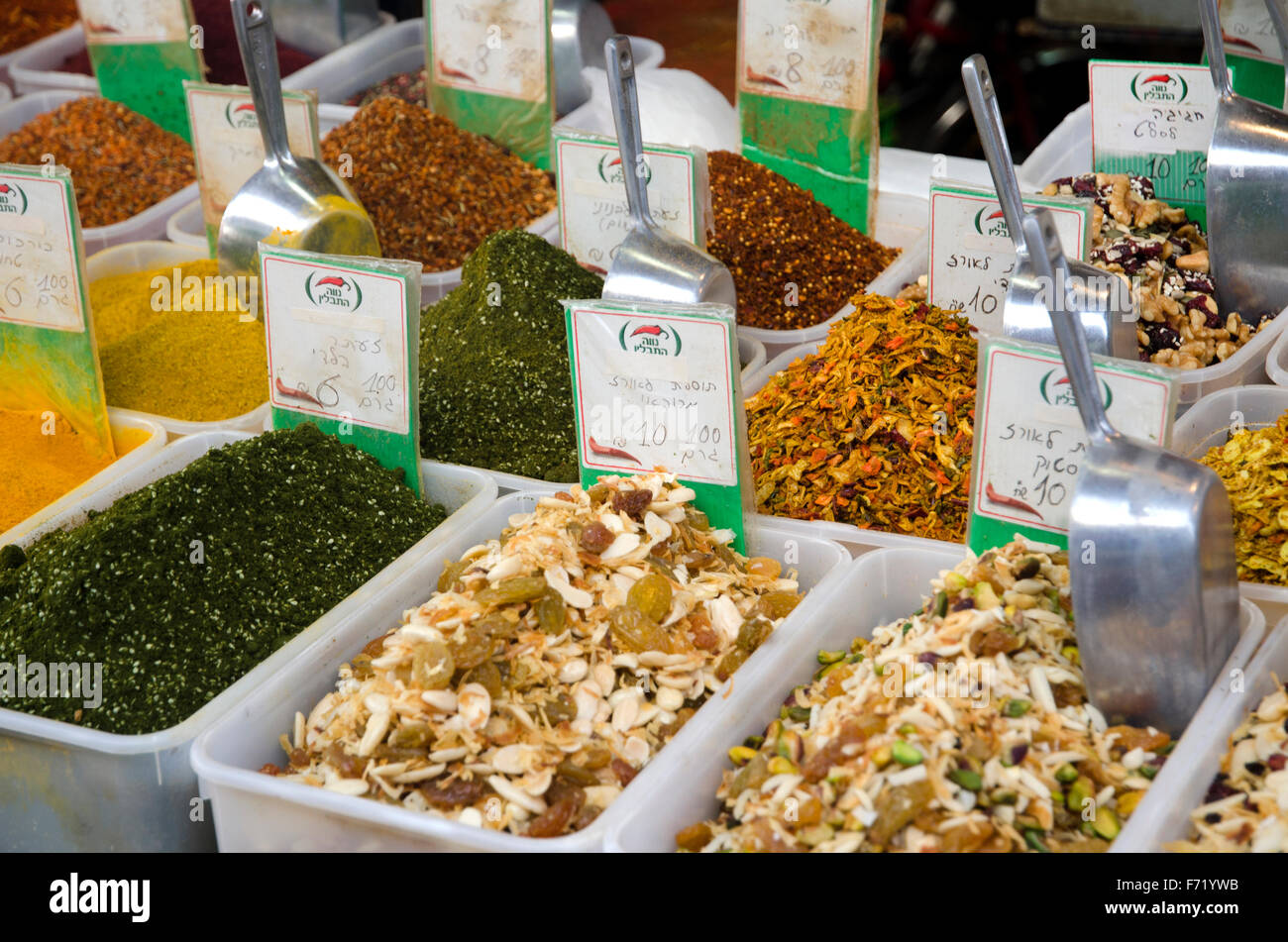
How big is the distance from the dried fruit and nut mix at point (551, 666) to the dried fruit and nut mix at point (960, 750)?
11 centimetres

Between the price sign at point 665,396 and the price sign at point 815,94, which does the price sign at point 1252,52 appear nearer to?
the price sign at point 815,94

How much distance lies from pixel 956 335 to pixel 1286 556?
0.48 meters

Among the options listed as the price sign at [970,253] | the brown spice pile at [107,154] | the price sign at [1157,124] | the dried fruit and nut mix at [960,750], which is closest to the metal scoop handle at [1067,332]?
the dried fruit and nut mix at [960,750]

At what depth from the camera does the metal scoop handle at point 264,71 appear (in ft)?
6.58

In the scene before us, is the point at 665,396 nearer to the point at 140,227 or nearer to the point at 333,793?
the point at 333,793

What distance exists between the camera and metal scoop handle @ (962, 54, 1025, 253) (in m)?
1.45

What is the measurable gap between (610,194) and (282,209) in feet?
1.67

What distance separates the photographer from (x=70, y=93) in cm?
296

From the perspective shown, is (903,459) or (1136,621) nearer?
(1136,621)

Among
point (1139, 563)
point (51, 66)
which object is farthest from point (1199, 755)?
point (51, 66)

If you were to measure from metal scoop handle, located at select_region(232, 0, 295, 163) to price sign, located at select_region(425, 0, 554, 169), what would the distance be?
46cm

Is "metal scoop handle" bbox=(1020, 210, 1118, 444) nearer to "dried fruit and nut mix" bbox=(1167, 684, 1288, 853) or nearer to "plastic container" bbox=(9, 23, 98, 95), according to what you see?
"dried fruit and nut mix" bbox=(1167, 684, 1288, 853)

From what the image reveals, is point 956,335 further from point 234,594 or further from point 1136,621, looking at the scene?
point 234,594
